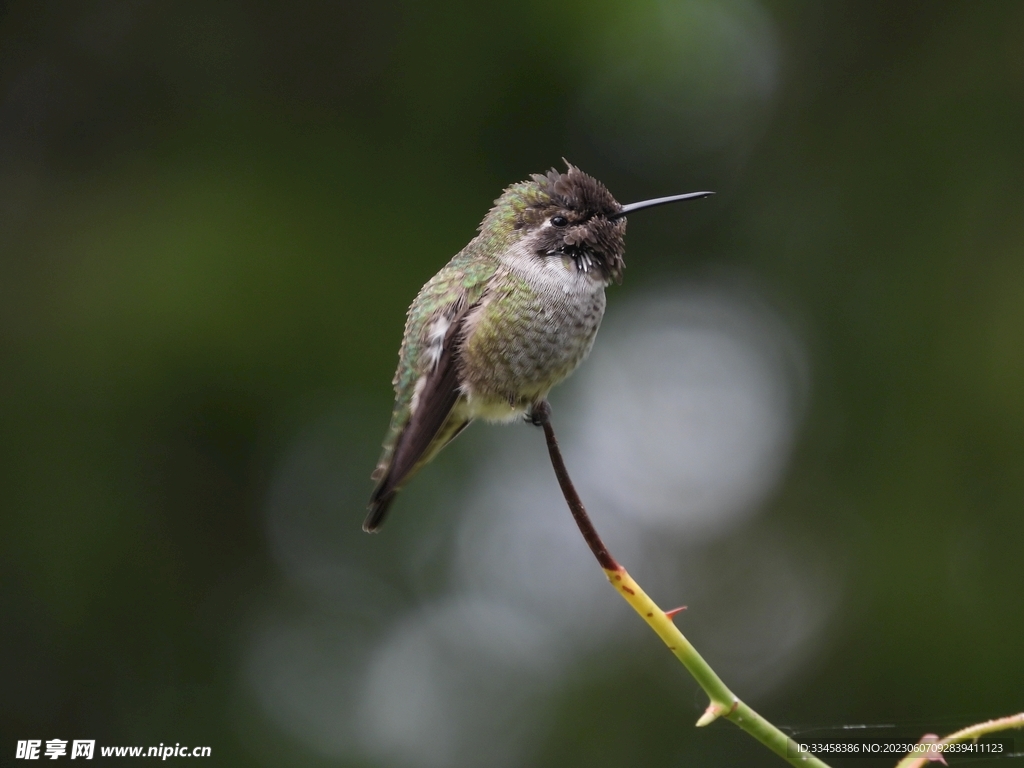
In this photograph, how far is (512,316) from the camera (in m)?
2.70

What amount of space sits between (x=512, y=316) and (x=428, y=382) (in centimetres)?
31

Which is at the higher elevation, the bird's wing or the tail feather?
the bird's wing

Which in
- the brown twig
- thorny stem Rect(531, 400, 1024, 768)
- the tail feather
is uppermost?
the brown twig

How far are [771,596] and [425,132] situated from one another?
3271 mm

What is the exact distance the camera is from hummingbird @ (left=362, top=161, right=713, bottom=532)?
2684mm

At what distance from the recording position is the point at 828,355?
575 cm

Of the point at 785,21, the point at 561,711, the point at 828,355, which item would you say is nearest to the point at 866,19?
the point at 785,21

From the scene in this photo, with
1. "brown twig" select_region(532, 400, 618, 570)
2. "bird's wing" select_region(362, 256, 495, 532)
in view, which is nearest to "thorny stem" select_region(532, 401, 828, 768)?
"brown twig" select_region(532, 400, 618, 570)

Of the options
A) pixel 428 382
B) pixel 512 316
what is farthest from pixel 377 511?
pixel 512 316

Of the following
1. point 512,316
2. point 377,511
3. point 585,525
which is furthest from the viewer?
point 512,316

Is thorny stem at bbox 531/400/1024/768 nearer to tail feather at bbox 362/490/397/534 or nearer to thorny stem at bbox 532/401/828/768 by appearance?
thorny stem at bbox 532/401/828/768

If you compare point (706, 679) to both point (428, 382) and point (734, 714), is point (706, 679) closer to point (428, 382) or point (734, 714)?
point (734, 714)

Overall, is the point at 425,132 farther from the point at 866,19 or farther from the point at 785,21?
the point at 866,19

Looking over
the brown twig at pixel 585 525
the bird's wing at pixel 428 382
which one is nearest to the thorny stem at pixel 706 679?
the brown twig at pixel 585 525
